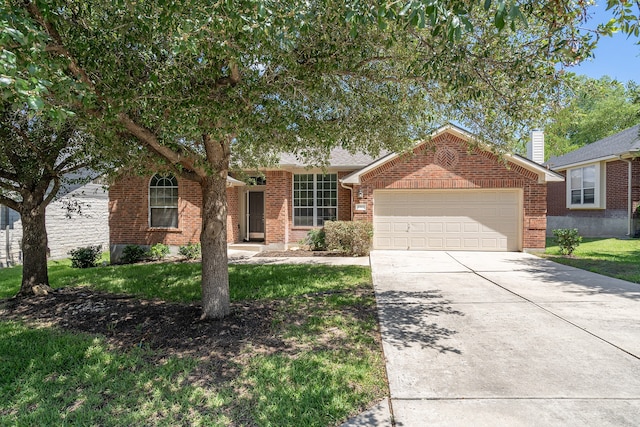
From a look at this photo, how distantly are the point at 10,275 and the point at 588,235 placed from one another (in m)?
23.3

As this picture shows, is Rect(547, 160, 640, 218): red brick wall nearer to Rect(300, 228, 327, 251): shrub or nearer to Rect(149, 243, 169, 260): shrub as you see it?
Rect(300, 228, 327, 251): shrub

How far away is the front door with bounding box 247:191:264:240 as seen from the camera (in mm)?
15961

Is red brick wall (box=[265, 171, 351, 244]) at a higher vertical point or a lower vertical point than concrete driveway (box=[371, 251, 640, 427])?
higher

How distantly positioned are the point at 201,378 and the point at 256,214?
1242 cm

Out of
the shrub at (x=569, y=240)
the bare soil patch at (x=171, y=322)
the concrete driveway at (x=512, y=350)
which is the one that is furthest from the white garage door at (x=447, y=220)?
the bare soil patch at (x=171, y=322)

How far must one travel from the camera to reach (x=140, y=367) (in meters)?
4.14

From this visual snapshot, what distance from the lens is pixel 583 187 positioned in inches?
742

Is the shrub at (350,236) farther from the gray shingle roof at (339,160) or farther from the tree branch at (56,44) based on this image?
the tree branch at (56,44)

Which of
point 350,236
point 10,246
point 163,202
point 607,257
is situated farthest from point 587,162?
point 10,246

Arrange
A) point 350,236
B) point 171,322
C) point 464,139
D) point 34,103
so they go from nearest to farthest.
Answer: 1. point 34,103
2. point 171,322
3. point 350,236
4. point 464,139

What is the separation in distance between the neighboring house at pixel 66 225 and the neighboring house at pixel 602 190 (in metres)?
21.2

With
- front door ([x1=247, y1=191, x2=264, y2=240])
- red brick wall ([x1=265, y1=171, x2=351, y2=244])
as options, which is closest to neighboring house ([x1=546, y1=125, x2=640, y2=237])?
red brick wall ([x1=265, y1=171, x2=351, y2=244])

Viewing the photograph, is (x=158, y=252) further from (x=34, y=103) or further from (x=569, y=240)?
(x=569, y=240)

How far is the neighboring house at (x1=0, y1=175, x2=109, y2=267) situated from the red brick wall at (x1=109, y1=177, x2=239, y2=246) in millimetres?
938
